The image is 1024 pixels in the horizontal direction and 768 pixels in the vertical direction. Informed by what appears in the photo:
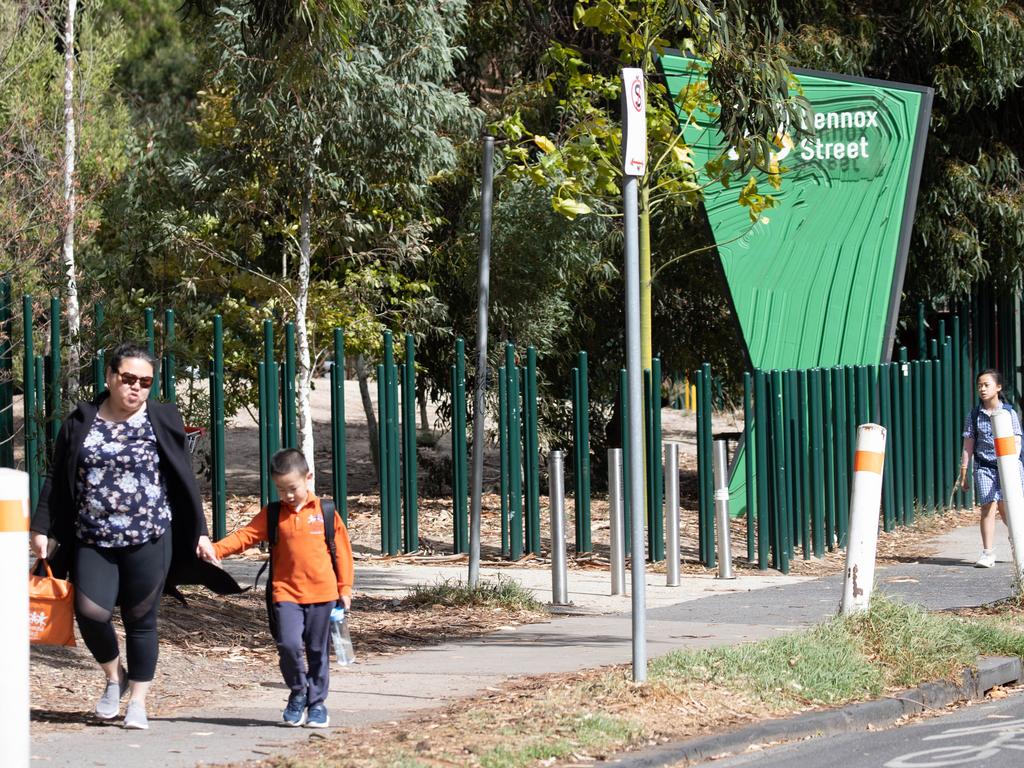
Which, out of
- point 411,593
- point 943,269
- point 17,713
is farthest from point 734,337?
point 17,713

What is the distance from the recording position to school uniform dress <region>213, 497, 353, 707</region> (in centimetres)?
643

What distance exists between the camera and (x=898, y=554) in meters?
12.9

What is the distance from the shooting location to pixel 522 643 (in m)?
8.76

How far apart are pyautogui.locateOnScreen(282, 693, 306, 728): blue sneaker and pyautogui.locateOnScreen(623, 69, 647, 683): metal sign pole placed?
4.76 ft

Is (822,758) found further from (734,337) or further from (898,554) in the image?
(734,337)

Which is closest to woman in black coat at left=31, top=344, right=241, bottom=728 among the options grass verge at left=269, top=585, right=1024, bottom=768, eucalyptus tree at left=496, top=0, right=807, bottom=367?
grass verge at left=269, top=585, right=1024, bottom=768

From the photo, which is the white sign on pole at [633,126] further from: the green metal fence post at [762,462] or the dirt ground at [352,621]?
the green metal fence post at [762,462]

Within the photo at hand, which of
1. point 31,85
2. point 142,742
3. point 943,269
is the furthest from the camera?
point 31,85

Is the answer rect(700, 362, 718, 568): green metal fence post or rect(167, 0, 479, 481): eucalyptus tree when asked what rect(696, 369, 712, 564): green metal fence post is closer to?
rect(700, 362, 718, 568): green metal fence post

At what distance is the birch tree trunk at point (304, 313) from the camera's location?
1559 cm

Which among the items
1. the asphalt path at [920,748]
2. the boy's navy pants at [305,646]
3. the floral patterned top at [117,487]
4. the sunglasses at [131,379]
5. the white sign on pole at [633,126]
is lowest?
the asphalt path at [920,748]

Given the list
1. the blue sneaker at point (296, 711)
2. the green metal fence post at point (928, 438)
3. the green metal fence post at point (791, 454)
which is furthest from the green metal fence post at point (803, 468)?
the blue sneaker at point (296, 711)

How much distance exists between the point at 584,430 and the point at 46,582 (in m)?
6.71

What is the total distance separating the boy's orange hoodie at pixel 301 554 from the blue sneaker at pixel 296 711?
0.41 meters
